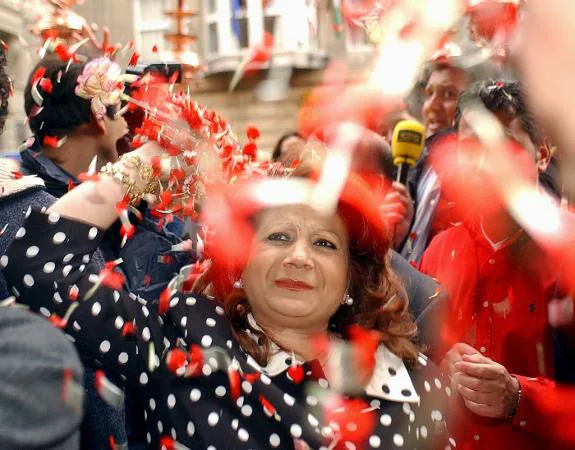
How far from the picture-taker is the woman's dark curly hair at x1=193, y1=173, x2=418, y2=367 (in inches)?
70.3

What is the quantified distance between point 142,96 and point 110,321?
562 millimetres

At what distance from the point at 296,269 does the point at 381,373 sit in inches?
11.8

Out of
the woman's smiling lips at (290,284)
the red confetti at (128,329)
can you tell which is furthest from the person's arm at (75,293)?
the woman's smiling lips at (290,284)

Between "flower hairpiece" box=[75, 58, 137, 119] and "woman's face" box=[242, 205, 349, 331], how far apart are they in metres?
0.45

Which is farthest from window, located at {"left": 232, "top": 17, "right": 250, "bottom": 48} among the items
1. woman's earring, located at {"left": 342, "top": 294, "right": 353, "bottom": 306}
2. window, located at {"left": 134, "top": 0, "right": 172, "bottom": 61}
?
woman's earring, located at {"left": 342, "top": 294, "right": 353, "bottom": 306}

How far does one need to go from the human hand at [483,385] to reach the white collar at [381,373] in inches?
4.6

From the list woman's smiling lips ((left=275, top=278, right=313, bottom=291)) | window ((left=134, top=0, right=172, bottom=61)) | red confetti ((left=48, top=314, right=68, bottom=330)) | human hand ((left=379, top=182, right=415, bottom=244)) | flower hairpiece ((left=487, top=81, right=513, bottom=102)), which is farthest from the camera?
window ((left=134, top=0, right=172, bottom=61))

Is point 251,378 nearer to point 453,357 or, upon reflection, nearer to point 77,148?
point 453,357

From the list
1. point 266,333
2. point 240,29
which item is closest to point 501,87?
point 266,333

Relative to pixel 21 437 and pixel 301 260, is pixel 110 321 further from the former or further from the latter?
pixel 21 437

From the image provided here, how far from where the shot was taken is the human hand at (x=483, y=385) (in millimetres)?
1745

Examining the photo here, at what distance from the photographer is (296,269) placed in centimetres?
177

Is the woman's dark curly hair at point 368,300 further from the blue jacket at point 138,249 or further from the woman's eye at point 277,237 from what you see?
the blue jacket at point 138,249

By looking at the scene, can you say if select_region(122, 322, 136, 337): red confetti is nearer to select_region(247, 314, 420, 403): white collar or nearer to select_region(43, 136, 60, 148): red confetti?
select_region(247, 314, 420, 403): white collar
